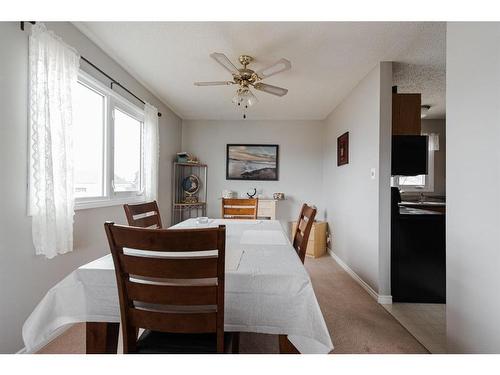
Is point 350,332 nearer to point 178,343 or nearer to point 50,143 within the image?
point 178,343

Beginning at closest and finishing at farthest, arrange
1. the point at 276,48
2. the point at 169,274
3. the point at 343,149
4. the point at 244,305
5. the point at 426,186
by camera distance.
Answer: the point at 169,274 → the point at 244,305 → the point at 276,48 → the point at 343,149 → the point at 426,186

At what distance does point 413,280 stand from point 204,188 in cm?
359

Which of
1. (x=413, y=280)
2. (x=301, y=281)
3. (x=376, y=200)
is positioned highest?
(x=376, y=200)

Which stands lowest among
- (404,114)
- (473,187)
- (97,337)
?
(97,337)

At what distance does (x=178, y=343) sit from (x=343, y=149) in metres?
3.24

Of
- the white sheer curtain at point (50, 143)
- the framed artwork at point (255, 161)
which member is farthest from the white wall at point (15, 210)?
the framed artwork at point (255, 161)

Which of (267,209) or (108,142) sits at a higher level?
(108,142)

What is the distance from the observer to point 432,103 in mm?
3914

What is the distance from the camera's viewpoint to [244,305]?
3.19 feet

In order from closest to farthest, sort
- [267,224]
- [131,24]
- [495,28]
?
[495,28] → [131,24] → [267,224]

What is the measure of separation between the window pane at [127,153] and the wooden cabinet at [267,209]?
6.84 feet

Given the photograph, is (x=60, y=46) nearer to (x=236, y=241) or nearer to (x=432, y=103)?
(x=236, y=241)

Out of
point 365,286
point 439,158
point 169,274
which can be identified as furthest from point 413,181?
point 169,274
